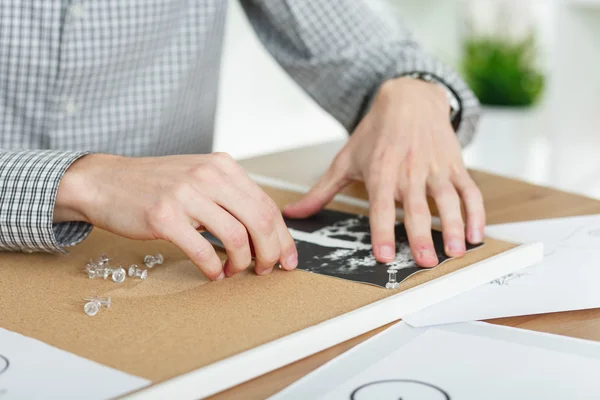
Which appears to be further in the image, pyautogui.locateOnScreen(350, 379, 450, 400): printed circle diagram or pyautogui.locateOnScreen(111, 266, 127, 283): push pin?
pyautogui.locateOnScreen(111, 266, 127, 283): push pin

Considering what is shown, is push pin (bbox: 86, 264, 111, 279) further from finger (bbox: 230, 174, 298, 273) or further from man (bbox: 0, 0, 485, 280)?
finger (bbox: 230, 174, 298, 273)

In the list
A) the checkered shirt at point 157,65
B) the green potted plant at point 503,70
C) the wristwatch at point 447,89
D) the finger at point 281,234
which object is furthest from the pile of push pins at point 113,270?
the green potted plant at point 503,70

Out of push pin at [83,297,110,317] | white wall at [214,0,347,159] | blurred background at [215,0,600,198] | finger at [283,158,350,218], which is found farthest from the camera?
white wall at [214,0,347,159]

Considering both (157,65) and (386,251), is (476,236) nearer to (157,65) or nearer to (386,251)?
(386,251)

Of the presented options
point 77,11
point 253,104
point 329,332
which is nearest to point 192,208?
point 329,332

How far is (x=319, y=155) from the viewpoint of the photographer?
1249 millimetres

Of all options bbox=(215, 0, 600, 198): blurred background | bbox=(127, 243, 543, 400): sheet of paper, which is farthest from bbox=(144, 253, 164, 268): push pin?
bbox=(215, 0, 600, 198): blurred background

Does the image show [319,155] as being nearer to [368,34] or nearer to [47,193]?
[368,34]

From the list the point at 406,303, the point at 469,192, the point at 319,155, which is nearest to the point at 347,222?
the point at 469,192

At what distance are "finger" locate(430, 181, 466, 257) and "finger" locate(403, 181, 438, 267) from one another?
2 centimetres

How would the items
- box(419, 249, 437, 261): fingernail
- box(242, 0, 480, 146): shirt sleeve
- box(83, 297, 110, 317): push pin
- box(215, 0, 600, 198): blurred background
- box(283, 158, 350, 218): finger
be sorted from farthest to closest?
box(215, 0, 600, 198): blurred background
box(242, 0, 480, 146): shirt sleeve
box(283, 158, 350, 218): finger
box(419, 249, 437, 261): fingernail
box(83, 297, 110, 317): push pin

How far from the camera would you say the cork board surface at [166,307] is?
54 centimetres

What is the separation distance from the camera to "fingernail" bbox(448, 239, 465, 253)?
2.44 feet

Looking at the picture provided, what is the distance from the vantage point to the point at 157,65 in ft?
3.85
